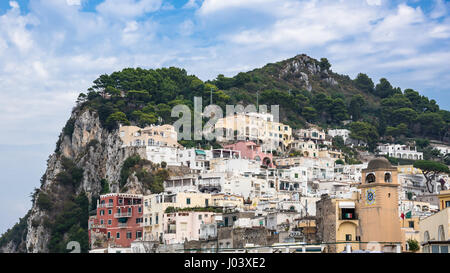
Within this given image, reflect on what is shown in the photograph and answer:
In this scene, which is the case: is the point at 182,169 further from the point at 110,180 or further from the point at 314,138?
the point at 314,138

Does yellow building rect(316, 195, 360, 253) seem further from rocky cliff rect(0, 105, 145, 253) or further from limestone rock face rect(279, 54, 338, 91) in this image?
limestone rock face rect(279, 54, 338, 91)

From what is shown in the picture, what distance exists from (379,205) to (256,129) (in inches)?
1684

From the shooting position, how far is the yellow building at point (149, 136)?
7625 centimetres

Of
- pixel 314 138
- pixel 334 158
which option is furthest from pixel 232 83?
pixel 334 158

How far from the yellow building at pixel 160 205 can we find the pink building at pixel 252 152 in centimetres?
1819

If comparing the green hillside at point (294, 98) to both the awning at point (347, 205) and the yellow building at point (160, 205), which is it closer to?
the yellow building at point (160, 205)

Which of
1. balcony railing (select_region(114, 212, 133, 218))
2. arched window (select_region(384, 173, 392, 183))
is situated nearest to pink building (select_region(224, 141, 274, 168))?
balcony railing (select_region(114, 212, 133, 218))

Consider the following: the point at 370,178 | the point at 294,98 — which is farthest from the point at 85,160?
the point at 370,178

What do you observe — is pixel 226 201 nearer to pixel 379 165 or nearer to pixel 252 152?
pixel 252 152

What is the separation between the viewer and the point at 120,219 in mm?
63875

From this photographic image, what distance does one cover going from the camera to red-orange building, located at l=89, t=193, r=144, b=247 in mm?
62844

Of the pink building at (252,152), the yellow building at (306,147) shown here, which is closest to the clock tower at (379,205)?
the pink building at (252,152)

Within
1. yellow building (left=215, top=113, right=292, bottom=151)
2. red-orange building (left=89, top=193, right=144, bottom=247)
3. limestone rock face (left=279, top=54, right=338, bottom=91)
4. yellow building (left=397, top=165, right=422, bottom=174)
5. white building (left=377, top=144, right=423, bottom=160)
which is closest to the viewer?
red-orange building (left=89, top=193, right=144, bottom=247)

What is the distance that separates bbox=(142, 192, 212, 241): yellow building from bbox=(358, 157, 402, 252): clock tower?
18764 millimetres
